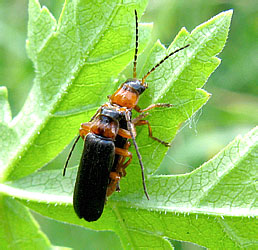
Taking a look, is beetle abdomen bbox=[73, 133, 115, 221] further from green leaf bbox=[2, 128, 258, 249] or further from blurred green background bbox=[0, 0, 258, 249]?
blurred green background bbox=[0, 0, 258, 249]

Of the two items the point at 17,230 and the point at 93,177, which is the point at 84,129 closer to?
the point at 93,177

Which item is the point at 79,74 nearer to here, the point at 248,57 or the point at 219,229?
the point at 219,229

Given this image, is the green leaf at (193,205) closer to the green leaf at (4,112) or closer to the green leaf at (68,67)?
the green leaf at (68,67)

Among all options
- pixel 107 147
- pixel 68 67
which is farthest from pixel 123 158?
pixel 68 67

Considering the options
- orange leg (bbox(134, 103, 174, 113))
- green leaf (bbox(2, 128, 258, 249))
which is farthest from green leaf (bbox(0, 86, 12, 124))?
orange leg (bbox(134, 103, 174, 113))

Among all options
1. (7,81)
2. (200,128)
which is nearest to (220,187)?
(200,128)

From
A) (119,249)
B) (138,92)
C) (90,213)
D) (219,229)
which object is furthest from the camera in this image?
(119,249)
